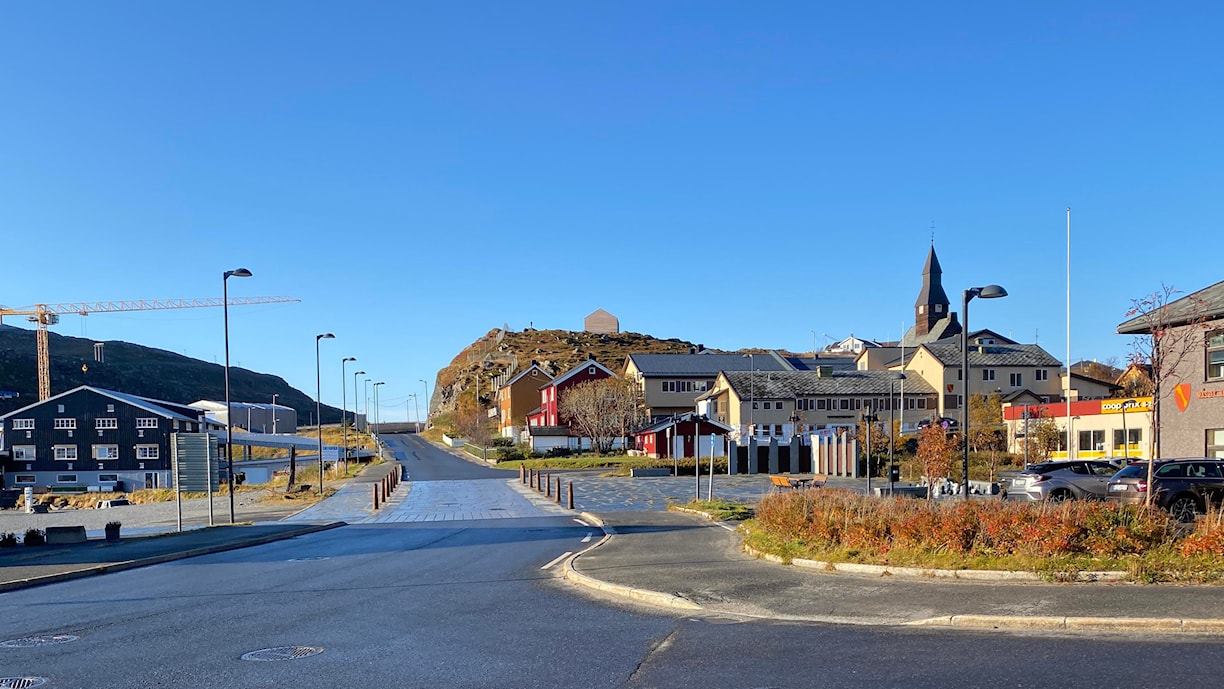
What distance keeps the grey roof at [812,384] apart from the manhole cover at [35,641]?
223 ft

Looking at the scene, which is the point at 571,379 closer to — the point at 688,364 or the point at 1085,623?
the point at 688,364

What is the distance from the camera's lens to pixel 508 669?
320 inches

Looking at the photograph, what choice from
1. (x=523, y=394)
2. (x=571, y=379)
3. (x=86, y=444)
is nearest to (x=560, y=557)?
(x=571, y=379)

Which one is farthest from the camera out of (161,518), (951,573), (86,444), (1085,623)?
(86,444)

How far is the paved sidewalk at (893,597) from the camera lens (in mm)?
9164

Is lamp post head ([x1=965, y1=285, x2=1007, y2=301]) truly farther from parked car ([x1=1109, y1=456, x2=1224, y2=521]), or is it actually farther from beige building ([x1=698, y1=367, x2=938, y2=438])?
beige building ([x1=698, y1=367, x2=938, y2=438])

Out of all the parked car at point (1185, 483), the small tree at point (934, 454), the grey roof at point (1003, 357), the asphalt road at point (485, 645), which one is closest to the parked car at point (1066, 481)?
the parked car at point (1185, 483)

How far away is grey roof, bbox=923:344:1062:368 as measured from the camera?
3145 inches

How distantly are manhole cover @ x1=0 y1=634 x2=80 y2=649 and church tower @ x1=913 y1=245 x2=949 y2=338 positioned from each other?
126 m

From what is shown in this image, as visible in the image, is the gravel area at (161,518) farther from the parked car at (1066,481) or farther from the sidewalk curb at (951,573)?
the parked car at (1066,481)

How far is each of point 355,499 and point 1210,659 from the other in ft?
124

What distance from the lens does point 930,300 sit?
127 meters

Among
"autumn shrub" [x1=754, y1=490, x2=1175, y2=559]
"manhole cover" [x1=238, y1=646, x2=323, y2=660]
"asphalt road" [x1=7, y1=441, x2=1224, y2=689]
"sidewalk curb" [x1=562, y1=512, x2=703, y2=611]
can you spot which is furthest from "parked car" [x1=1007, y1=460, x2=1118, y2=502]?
"manhole cover" [x1=238, y1=646, x2=323, y2=660]

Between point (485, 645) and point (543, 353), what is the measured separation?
15066 cm
